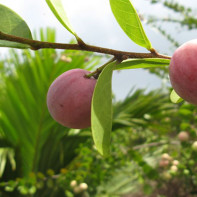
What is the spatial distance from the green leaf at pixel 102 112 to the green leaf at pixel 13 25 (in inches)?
5.2

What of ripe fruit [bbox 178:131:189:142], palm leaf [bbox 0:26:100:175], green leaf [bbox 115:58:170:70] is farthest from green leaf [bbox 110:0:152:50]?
palm leaf [bbox 0:26:100:175]

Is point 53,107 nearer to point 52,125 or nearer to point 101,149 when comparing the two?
point 101,149

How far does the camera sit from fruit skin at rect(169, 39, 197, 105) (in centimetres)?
34

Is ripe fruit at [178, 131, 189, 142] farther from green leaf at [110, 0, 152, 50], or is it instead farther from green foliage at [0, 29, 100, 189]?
green foliage at [0, 29, 100, 189]

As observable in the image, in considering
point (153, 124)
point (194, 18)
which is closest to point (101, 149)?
point (153, 124)

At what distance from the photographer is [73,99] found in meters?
0.43

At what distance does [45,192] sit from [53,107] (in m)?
2.04

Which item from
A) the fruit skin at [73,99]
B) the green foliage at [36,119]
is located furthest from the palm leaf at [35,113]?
the fruit skin at [73,99]

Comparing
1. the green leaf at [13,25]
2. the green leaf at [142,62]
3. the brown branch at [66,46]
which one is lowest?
the green leaf at [142,62]

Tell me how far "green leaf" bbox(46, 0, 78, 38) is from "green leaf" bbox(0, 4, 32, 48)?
0.05 metres

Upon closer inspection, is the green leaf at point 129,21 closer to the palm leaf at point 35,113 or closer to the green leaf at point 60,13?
the green leaf at point 60,13

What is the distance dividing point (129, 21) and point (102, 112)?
14 cm

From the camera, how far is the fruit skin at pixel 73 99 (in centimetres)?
43

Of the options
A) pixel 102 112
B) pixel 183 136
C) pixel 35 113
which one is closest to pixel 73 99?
pixel 102 112
